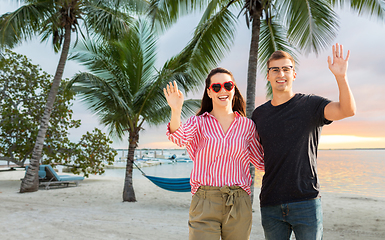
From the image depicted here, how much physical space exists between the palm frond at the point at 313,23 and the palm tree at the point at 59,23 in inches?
207

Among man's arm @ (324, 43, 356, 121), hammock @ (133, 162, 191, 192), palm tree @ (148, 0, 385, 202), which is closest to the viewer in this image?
man's arm @ (324, 43, 356, 121)

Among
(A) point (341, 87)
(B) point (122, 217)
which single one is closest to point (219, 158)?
(A) point (341, 87)

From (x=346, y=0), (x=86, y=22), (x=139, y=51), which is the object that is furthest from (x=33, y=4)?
(x=346, y=0)

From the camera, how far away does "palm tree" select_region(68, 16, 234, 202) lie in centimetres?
737

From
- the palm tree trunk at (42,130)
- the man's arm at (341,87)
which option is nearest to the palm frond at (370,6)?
the man's arm at (341,87)

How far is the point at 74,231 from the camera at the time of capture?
437 cm

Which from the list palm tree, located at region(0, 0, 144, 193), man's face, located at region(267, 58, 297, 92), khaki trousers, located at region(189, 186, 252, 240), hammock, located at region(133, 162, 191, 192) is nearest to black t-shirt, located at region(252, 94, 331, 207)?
man's face, located at region(267, 58, 297, 92)

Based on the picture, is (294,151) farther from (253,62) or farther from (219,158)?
(253,62)

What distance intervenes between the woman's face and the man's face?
28cm

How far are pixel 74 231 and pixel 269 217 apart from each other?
3.69 metres

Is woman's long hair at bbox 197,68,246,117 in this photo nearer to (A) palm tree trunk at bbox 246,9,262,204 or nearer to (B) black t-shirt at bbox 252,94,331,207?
(B) black t-shirt at bbox 252,94,331,207

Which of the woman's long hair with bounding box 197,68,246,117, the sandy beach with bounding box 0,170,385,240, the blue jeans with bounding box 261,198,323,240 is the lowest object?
the sandy beach with bounding box 0,170,385,240

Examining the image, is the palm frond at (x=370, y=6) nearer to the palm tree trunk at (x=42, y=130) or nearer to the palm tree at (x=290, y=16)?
the palm tree at (x=290, y=16)

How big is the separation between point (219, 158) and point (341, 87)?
775mm
